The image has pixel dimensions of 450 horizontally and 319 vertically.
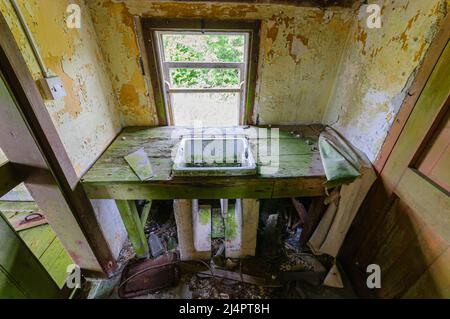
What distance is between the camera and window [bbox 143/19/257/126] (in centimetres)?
161

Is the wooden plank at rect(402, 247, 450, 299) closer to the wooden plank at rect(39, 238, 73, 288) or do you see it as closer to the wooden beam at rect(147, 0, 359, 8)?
the wooden beam at rect(147, 0, 359, 8)

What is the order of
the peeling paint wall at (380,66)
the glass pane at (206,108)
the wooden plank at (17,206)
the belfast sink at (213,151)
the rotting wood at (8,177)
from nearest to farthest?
1. the rotting wood at (8,177)
2. the peeling paint wall at (380,66)
3. the belfast sink at (213,151)
4. the glass pane at (206,108)
5. the wooden plank at (17,206)

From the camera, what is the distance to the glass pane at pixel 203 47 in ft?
5.52

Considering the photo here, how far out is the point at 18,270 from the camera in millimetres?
1118

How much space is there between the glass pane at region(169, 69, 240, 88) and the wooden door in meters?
1.33

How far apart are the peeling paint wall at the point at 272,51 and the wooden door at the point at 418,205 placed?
0.91 m

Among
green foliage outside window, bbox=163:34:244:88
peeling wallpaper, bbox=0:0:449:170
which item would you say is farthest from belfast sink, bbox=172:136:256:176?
green foliage outside window, bbox=163:34:244:88

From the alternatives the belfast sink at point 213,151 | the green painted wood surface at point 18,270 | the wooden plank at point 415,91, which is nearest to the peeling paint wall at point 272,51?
the belfast sink at point 213,151

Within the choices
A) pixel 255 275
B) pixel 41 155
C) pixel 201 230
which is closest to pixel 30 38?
pixel 41 155

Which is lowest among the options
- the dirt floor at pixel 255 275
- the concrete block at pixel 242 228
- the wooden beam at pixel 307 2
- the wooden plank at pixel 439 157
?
the dirt floor at pixel 255 275

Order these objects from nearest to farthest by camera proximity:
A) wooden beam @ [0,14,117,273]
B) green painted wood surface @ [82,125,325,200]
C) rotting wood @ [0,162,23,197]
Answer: wooden beam @ [0,14,117,273] → rotting wood @ [0,162,23,197] → green painted wood surface @ [82,125,325,200]

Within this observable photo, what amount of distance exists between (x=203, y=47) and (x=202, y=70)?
0.18m

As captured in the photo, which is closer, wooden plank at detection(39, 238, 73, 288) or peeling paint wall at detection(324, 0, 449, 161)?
peeling paint wall at detection(324, 0, 449, 161)

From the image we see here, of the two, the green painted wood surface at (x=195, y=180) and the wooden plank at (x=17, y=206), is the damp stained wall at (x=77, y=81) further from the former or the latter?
the wooden plank at (x=17, y=206)
